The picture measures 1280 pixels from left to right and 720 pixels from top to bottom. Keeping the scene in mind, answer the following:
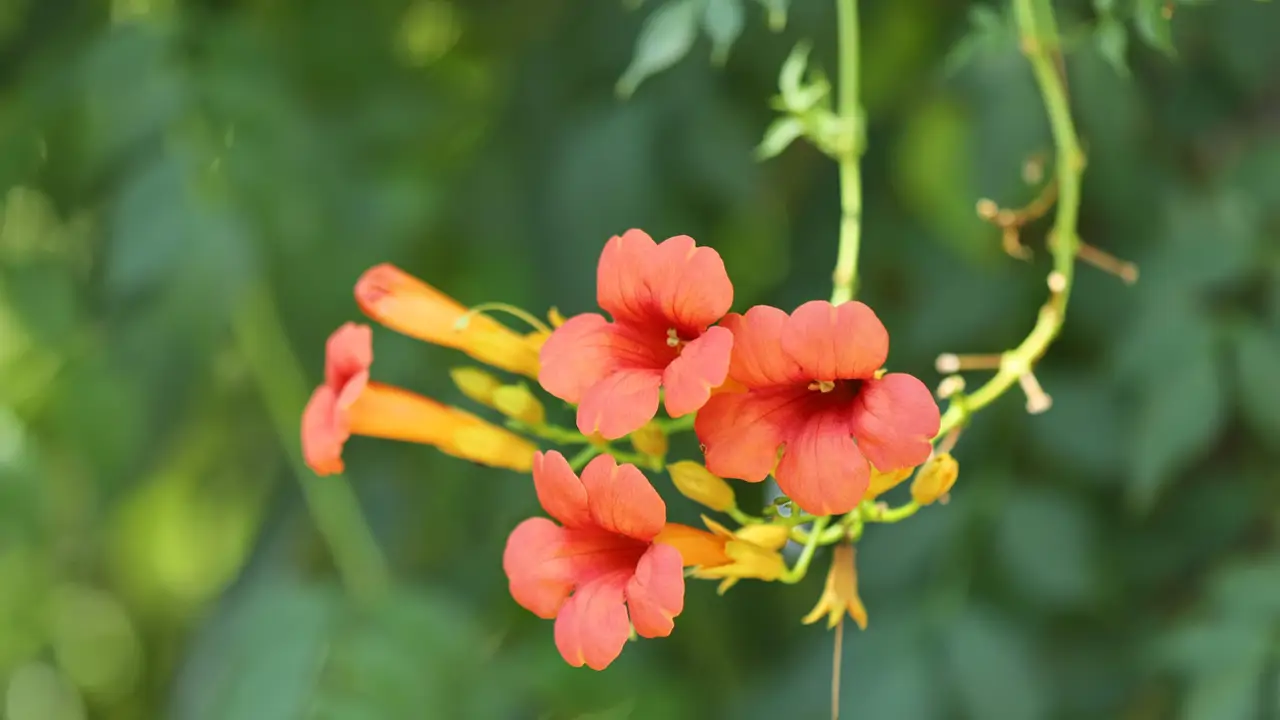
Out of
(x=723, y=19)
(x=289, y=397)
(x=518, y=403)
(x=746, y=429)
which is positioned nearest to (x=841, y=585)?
(x=746, y=429)

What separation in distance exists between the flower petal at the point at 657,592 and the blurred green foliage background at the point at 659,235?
1.66ft

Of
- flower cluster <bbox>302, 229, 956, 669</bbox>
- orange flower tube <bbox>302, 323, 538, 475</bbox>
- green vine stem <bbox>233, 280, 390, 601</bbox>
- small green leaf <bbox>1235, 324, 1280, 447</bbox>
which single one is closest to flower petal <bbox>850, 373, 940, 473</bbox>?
flower cluster <bbox>302, 229, 956, 669</bbox>

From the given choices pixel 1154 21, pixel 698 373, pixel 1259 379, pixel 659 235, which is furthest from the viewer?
pixel 659 235

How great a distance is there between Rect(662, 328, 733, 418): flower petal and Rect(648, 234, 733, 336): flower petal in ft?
0.09

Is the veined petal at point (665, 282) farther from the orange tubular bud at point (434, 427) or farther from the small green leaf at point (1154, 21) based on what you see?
the small green leaf at point (1154, 21)

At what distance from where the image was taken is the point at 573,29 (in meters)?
1.61

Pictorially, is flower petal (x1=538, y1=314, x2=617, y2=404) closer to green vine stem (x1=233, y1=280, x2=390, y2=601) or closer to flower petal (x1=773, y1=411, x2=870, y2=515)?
flower petal (x1=773, y1=411, x2=870, y2=515)

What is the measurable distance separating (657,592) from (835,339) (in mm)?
164

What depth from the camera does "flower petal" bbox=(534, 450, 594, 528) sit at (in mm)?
676

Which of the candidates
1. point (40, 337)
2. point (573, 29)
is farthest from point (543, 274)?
point (40, 337)

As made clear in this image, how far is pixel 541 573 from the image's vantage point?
2.32 feet

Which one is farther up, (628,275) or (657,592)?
(628,275)

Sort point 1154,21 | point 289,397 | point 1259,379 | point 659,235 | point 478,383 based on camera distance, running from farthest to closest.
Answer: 1. point 289,397
2. point 659,235
3. point 1259,379
4. point 478,383
5. point 1154,21

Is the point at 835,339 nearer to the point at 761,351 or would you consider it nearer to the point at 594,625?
the point at 761,351
